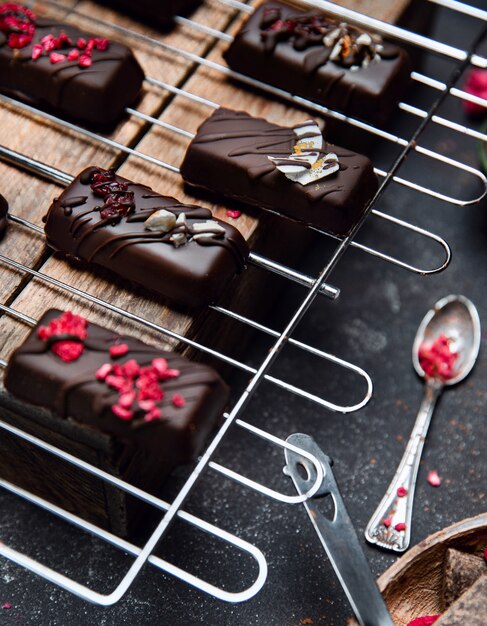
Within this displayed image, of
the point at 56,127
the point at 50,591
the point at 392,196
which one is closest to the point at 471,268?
the point at 392,196

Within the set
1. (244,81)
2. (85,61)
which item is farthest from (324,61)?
(85,61)

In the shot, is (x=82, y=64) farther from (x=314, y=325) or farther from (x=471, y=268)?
(x=471, y=268)

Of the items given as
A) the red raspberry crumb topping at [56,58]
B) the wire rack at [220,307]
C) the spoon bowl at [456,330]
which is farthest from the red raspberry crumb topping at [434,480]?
the red raspberry crumb topping at [56,58]

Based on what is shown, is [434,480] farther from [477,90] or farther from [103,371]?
[477,90]

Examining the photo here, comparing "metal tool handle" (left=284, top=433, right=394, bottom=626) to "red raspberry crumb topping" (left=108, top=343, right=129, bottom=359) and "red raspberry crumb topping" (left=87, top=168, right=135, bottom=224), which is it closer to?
"red raspberry crumb topping" (left=108, top=343, right=129, bottom=359)

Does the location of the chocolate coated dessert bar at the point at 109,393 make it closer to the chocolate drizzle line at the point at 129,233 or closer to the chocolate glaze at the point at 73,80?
the chocolate drizzle line at the point at 129,233

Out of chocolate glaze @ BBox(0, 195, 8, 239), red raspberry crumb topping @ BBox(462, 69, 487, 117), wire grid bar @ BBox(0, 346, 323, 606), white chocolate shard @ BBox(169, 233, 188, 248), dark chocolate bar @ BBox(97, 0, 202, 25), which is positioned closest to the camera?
wire grid bar @ BBox(0, 346, 323, 606)

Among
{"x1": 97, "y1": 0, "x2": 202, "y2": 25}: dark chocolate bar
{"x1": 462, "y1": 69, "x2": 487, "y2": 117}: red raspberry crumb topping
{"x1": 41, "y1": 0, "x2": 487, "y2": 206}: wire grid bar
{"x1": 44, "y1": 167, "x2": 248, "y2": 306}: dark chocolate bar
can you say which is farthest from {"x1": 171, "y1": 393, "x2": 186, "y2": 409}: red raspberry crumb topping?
{"x1": 462, "y1": 69, "x2": 487, "y2": 117}: red raspberry crumb topping
